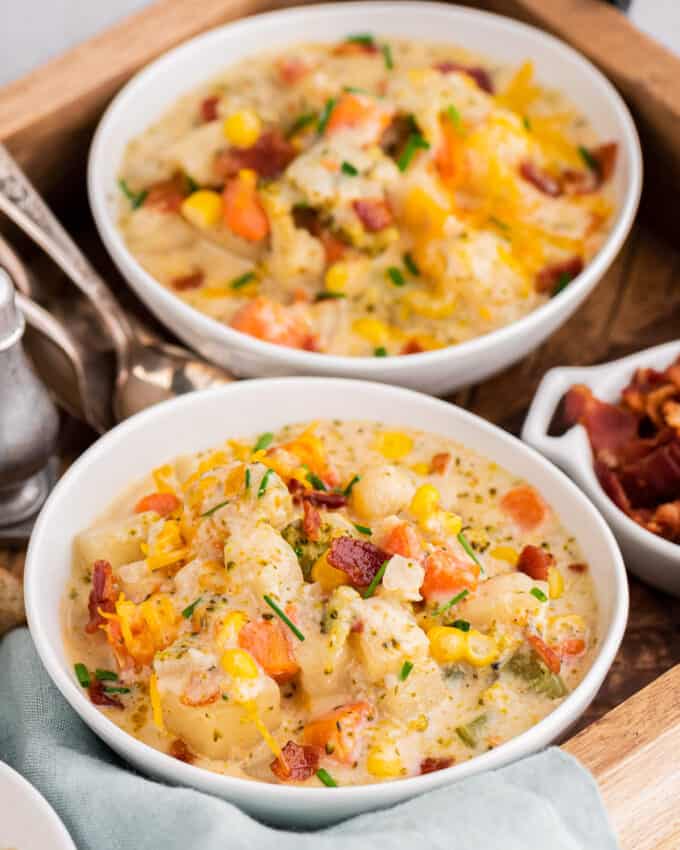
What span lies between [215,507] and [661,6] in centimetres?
255

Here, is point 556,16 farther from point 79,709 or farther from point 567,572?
point 79,709

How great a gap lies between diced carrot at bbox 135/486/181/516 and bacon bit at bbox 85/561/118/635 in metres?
0.20

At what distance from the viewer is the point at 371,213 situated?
3160mm

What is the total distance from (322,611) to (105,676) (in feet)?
1.47

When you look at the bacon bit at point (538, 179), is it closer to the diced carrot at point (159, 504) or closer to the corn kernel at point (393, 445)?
the corn kernel at point (393, 445)

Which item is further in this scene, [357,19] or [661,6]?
[661,6]

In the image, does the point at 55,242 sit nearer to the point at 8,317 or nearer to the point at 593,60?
the point at 8,317

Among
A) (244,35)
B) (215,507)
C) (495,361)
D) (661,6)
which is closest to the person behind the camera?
(215,507)

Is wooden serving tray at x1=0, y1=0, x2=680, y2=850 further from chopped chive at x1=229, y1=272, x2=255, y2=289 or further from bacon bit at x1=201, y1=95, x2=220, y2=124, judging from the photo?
chopped chive at x1=229, y1=272, x2=255, y2=289

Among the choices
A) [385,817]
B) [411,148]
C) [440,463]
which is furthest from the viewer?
[411,148]

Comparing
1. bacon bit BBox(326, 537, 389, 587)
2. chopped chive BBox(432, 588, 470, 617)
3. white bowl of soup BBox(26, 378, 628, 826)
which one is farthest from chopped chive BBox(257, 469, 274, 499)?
chopped chive BBox(432, 588, 470, 617)

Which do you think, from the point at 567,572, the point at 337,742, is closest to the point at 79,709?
the point at 337,742

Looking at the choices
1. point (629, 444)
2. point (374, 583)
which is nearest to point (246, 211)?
point (629, 444)

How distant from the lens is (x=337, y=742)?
225 cm
